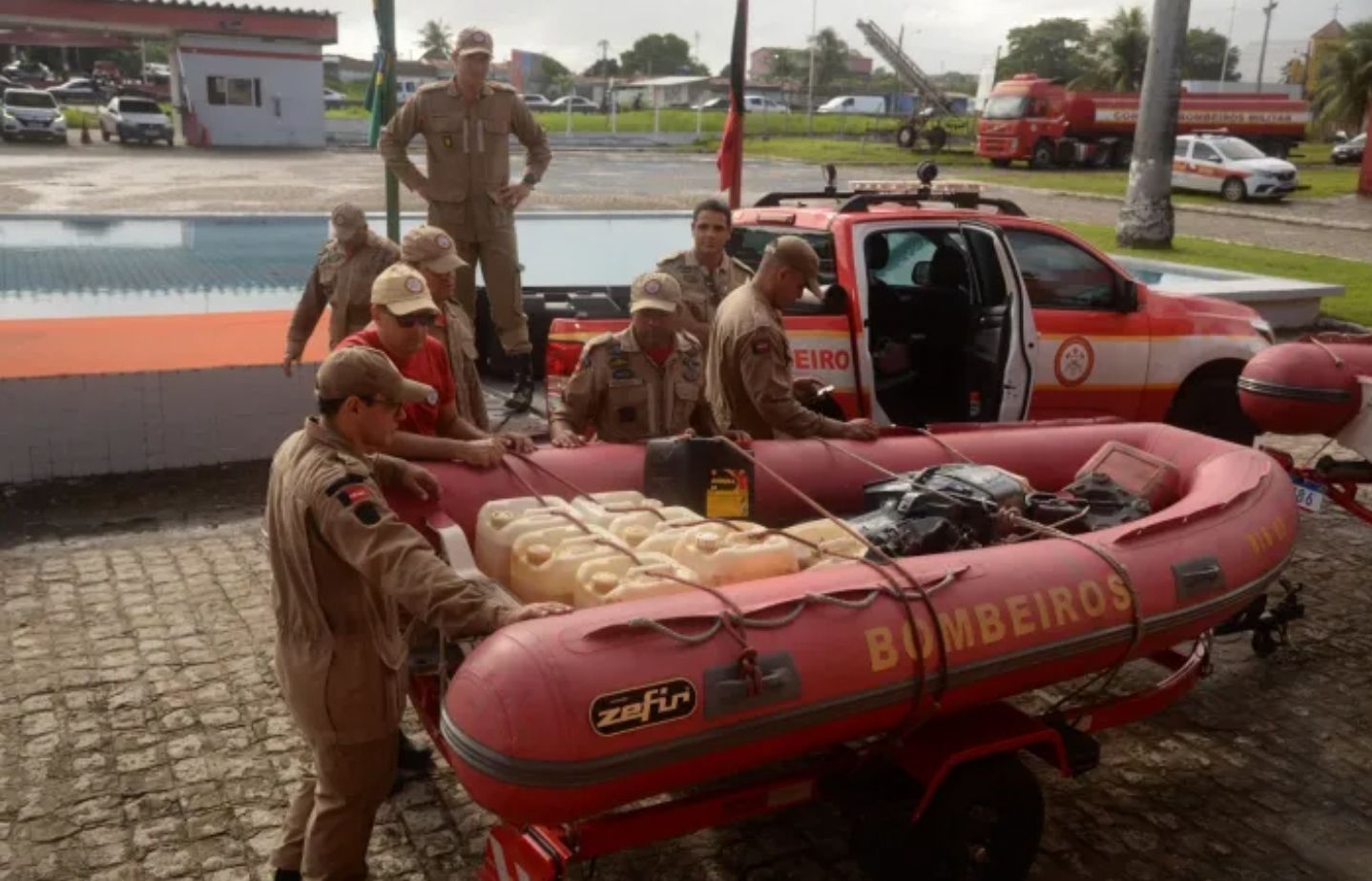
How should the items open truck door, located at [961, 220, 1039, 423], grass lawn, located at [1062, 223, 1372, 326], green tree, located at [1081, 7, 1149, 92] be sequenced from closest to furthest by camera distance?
open truck door, located at [961, 220, 1039, 423]
grass lawn, located at [1062, 223, 1372, 326]
green tree, located at [1081, 7, 1149, 92]

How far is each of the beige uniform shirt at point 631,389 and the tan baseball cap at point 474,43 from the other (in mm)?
2638

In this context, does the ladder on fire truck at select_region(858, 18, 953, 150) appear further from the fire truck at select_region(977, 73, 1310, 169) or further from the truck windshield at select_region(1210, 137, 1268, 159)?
the truck windshield at select_region(1210, 137, 1268, 159)

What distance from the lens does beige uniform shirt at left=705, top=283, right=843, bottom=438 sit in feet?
15.9

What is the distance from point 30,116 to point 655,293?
115ft

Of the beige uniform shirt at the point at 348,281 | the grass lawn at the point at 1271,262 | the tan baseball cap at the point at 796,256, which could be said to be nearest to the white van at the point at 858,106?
the grass lawn at the point at 1271,262

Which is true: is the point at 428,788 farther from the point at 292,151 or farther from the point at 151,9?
the point at 151,9

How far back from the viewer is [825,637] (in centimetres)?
321

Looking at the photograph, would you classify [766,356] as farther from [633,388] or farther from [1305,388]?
[1305,388]

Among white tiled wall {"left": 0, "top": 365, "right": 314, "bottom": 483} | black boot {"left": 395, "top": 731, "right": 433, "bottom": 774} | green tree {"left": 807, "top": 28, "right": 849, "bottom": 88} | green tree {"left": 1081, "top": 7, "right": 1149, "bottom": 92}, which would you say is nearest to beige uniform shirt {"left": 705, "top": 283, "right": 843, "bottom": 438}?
black boot {"left": 395, "top": 731, "right": 433, "bottom": 774}

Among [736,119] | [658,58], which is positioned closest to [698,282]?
[736,119]

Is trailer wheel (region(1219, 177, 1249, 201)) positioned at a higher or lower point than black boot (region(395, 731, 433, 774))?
higher

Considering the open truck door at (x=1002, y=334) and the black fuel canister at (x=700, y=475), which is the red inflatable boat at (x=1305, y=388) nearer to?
the open truck door at (x=1002, y=334)

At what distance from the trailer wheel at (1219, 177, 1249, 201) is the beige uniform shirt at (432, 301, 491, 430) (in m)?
26.8

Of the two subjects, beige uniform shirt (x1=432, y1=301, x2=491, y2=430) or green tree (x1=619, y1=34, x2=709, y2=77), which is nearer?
beige uniform shirt (x1=432, y1=301, x2=491, y2=430)
